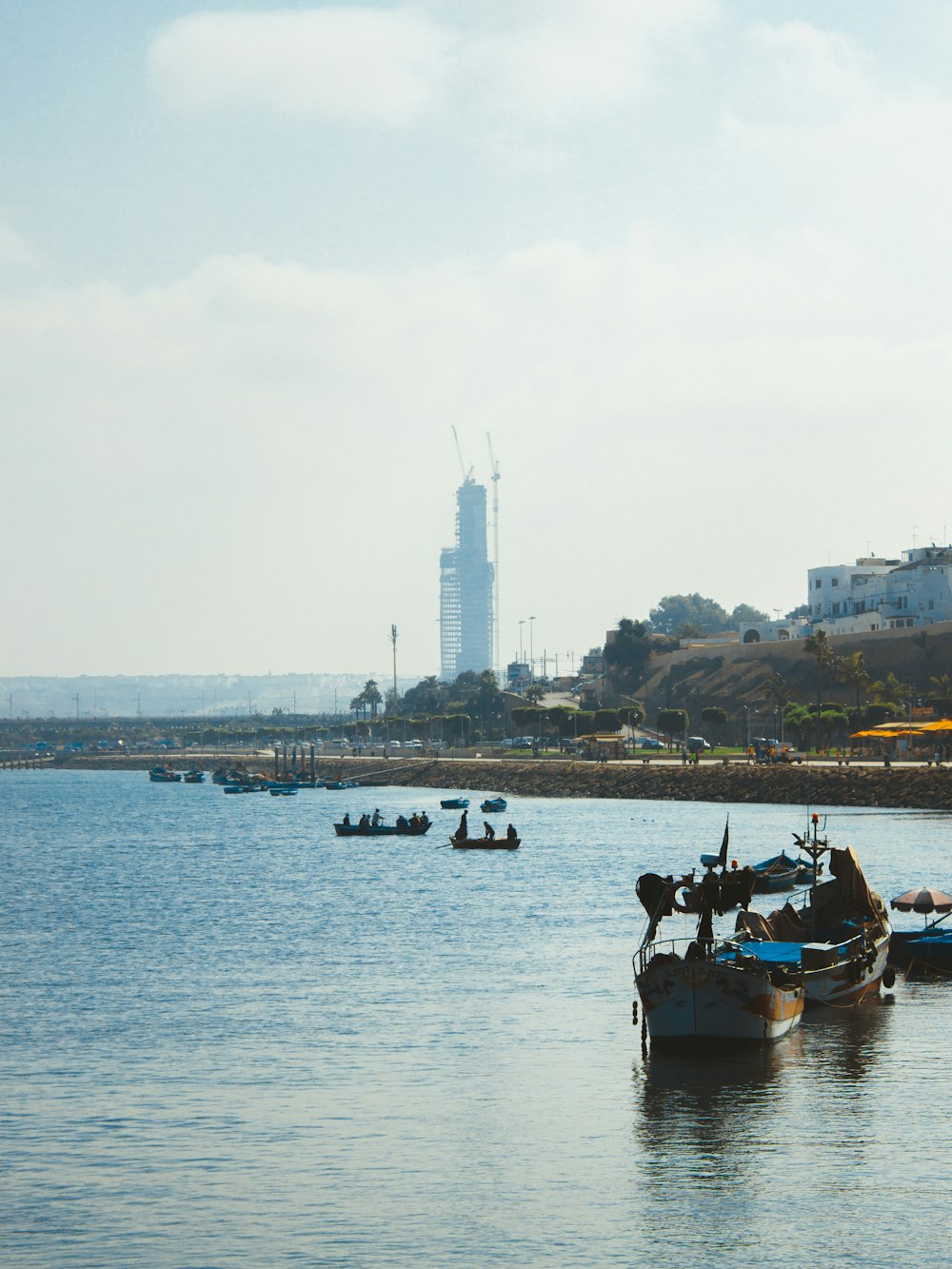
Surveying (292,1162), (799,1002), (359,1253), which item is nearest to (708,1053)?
(799,1002)

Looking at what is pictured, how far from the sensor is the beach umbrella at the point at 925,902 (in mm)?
55719

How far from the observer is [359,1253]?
28.1 m

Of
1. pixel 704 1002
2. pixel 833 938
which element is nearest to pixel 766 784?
pixel 833 938

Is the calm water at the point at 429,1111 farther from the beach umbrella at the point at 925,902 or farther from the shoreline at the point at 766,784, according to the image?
the shoreline at the point at 766,784

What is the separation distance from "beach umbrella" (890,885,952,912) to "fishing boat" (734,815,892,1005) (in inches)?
59.9

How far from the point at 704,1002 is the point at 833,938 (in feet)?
40.7

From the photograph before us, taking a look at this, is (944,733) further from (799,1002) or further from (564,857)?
(799,1002)

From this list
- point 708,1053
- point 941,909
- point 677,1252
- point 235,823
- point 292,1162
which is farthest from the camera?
point 235,823

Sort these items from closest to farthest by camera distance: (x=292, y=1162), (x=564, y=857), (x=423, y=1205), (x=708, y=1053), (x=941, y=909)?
1. (x=423, y=1205)
2. (x=292, y=1162)
3. (x=708, y=1053)
4. (x=941, y=909)
5. (x=564, y=857)

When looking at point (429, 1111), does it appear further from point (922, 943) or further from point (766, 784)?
point (766, 784)

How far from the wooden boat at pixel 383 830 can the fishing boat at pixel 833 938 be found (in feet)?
269

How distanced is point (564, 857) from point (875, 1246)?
81526 millimetres

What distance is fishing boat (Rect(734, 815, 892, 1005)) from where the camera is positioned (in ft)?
159

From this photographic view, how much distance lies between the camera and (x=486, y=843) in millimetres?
120438
